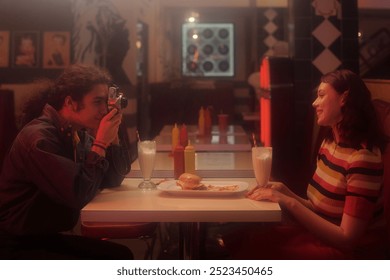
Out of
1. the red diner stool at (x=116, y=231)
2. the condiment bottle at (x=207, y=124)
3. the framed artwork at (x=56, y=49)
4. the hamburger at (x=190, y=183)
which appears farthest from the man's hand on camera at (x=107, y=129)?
the framed artwork at (x=56, y=49)

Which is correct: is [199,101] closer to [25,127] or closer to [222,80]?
[222,80]

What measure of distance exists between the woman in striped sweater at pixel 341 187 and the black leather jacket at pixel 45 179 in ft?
1.17

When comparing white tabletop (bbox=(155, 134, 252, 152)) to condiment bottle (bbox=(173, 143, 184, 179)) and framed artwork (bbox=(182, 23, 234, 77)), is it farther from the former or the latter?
framed artwork (bbox=(182, 23, 234, 77))

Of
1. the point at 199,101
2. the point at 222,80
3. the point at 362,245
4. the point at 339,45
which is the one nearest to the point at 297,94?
the point at 339,45

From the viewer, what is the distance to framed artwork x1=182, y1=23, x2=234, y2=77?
5.34 metres

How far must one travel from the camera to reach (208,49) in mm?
5297

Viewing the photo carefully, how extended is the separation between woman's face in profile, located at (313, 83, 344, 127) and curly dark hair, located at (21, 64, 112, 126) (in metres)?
0.49

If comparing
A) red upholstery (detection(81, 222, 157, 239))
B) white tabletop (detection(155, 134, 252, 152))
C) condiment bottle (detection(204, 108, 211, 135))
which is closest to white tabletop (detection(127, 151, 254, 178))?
white tabletop (detection(155, 134, 252, 152))

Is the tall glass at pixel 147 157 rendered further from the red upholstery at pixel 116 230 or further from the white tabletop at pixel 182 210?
the red upholstery at pixel 116 230

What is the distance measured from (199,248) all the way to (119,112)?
0.37 metres

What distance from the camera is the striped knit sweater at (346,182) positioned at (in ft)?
3.22

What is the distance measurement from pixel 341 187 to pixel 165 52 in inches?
162

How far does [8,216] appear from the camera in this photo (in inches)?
40.2
